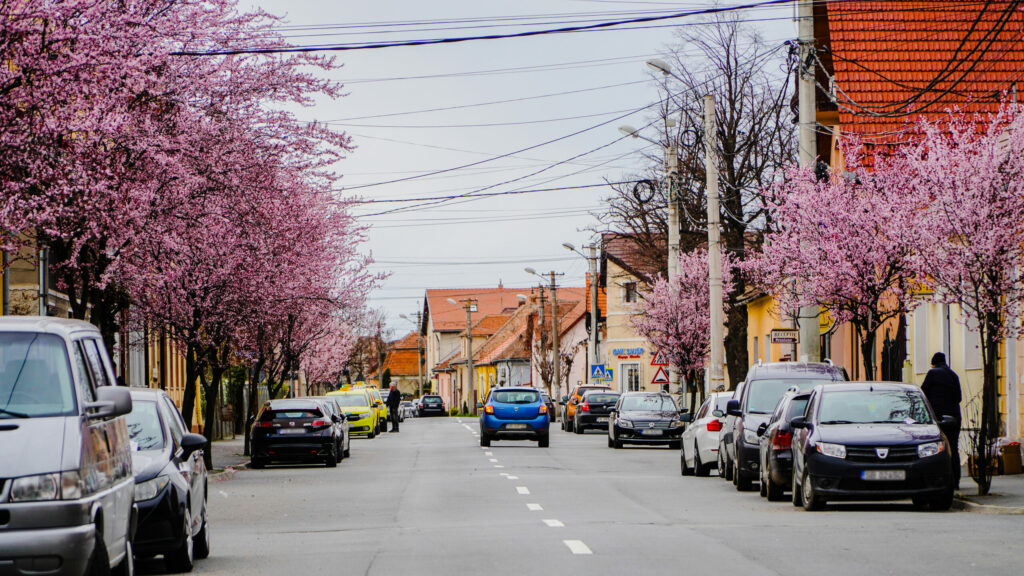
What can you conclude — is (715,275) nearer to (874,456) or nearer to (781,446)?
(781,446)

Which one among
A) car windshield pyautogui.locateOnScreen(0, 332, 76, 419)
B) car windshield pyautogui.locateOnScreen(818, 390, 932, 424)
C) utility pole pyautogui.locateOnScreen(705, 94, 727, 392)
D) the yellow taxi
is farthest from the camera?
the yellow taxi

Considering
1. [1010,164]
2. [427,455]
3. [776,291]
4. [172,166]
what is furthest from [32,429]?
[427,455]

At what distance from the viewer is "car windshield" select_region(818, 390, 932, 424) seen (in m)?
18.2

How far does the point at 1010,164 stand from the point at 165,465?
14101 millimetres

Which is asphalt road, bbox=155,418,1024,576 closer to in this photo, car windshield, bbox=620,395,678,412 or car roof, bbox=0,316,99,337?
car roof, bbox=0,316,99,337

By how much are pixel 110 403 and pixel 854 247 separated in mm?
19184

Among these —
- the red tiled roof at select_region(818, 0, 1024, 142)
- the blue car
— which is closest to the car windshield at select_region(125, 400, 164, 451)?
the blue car

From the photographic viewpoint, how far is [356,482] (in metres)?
26.0

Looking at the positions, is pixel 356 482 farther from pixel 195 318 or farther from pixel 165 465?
pixel 165 465

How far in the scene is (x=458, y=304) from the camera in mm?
153750

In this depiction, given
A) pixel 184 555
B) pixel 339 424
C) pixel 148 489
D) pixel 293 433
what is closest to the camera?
pixel 148 489

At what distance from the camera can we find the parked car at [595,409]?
52.1 meters

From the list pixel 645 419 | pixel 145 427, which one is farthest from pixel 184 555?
pixel 645 419

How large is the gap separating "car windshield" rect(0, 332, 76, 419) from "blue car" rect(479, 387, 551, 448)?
3103cm
